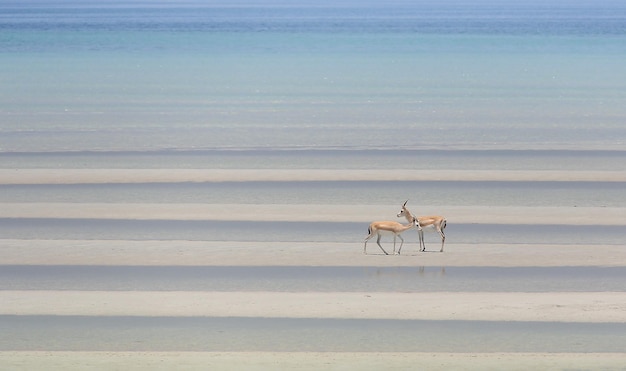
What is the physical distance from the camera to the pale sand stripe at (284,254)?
558 inches

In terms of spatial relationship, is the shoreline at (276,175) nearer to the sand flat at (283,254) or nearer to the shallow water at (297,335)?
the sand flat at (283,254)

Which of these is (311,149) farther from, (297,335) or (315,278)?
(297,335)

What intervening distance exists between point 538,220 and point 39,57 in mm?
46216

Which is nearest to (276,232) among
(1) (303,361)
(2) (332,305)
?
(2) (332,305)

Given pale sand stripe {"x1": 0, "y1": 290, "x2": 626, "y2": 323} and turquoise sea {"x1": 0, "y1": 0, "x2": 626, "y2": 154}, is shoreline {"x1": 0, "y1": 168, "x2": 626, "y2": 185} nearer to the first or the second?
turquoise sea {"x1": 0, "y1": 0, "x2": 626, "y2": 154}

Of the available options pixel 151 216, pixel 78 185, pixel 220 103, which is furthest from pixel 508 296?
pixel 220 103

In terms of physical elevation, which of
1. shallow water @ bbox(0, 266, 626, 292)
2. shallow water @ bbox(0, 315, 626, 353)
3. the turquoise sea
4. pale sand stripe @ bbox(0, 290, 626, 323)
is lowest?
shallow water @ bbox(0, 315, 626, 353)

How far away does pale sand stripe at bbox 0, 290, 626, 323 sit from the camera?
12.0m

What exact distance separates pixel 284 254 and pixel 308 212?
2.70m

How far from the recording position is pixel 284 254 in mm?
14609

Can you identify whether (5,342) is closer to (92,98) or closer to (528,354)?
(528,354)

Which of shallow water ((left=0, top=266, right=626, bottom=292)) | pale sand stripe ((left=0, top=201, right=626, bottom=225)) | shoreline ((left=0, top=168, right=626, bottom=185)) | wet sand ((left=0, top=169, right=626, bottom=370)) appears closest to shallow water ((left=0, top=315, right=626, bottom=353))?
wet sand ((left=0, top=169, right=626, bottom=370))

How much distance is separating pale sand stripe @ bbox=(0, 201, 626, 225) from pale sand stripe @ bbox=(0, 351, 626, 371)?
5.75m

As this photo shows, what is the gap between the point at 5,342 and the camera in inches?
438
